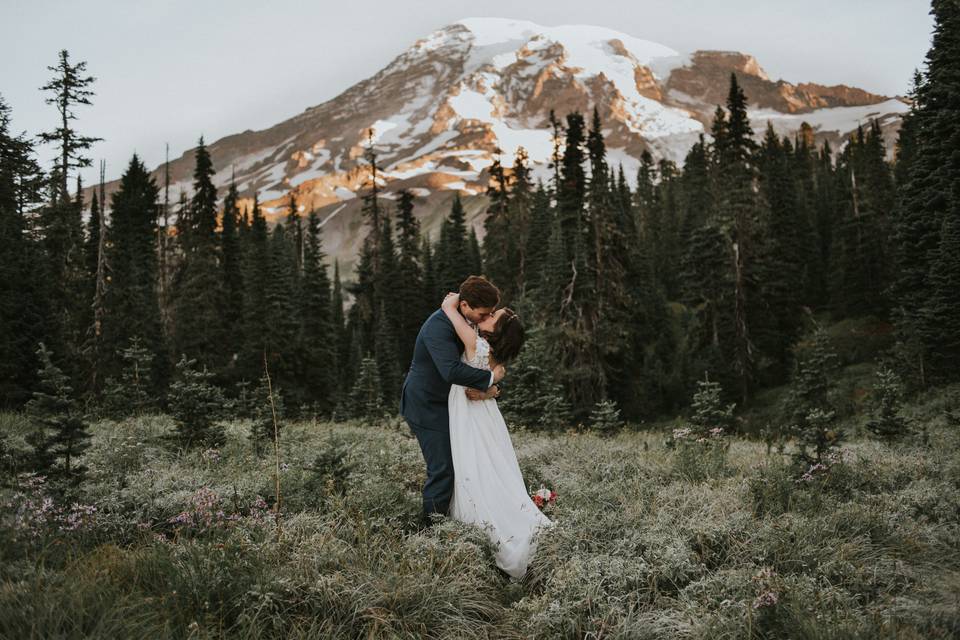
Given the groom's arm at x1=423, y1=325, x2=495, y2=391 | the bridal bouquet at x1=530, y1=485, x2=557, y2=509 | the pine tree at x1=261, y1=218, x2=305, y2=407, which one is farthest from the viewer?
the pine tree at x1=261, y1=218, x2=305, y2=407

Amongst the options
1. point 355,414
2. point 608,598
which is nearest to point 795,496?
point 608,598

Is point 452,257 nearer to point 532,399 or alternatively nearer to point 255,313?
point 255,313

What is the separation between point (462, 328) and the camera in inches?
221

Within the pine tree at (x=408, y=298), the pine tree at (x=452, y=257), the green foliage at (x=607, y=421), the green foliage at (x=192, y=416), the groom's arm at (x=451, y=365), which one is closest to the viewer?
the groom's arm at (x=451, y=365)

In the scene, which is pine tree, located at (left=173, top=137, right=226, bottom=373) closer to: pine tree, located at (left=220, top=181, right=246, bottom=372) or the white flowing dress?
pine tree, located at (left=220, top=181, right=246, bottom=372)

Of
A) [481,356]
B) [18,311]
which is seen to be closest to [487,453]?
[481,356]

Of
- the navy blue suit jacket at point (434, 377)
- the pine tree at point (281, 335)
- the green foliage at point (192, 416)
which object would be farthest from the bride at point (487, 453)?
the pine tree at point (281, 335)

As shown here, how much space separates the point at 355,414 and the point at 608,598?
68.8 feet

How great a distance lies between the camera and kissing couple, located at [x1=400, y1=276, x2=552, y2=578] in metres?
5.52

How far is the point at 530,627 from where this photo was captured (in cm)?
421

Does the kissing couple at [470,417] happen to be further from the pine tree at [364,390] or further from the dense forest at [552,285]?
the pine tree at [364,390]

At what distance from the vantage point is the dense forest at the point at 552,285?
77.8ft

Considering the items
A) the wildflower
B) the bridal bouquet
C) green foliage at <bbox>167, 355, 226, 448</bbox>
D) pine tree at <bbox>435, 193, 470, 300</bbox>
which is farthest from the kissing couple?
pine tree at <bbox>435, 193, 470, 300</bbox>

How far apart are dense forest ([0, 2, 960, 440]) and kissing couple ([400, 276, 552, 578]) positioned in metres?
3.75
